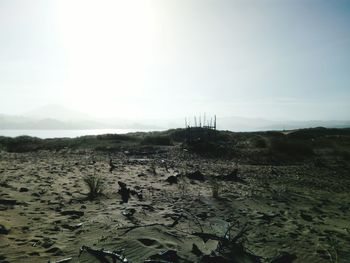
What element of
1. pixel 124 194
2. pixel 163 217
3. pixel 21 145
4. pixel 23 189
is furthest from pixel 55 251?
pixel 21 145

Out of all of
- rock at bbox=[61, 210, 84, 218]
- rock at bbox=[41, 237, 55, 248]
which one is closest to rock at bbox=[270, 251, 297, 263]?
rock at bbox=[41, 237, 55, 248]

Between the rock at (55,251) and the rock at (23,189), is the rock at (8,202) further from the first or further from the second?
the rock at (55,251)

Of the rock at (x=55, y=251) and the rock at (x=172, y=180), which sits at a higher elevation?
the rock at (x=172, y=180)

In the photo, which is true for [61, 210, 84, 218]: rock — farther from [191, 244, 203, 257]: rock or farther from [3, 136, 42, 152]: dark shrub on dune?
[3, 136, 42, 152]: dark shrub on dune

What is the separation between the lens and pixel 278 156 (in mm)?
18422

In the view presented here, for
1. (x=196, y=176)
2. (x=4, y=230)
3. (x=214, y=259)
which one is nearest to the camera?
(x=214, y=259)

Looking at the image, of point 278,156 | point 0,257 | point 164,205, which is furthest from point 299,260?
point 278,156

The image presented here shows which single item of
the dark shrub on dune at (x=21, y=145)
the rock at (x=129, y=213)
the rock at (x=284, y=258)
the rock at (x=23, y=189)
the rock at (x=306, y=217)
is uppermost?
the dark shrub on dune at (x=21, y=145)

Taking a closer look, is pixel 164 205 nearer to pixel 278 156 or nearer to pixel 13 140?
pixel 278 156

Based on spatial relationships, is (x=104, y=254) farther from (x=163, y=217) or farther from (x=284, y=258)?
(x=284, y=258)

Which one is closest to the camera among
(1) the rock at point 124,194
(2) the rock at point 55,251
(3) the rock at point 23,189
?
(2) the rock at point 55,251

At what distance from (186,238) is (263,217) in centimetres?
216

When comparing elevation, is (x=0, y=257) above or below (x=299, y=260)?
above

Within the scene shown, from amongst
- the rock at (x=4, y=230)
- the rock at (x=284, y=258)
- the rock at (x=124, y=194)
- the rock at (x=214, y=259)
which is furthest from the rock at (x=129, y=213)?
the rock at (x=284, y=258)
